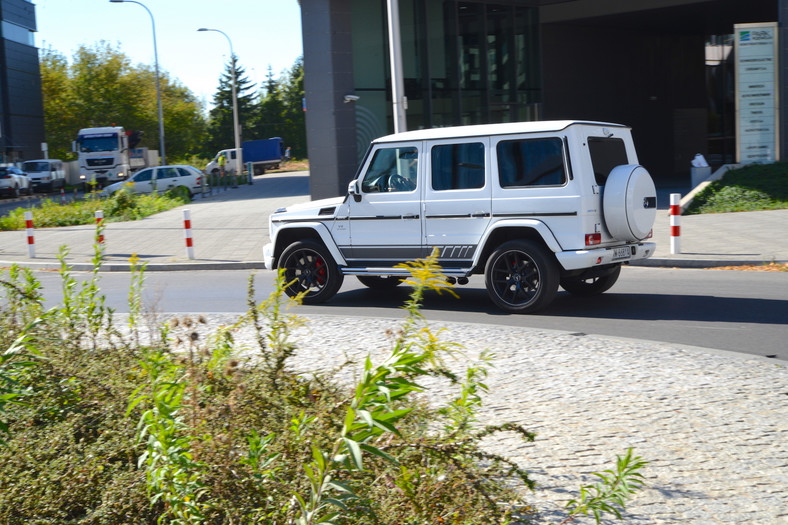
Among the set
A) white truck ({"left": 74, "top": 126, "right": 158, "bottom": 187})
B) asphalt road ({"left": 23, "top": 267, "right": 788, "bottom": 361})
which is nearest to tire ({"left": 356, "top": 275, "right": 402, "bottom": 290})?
asphalt road ({"left": 23, "top": 267, "right": 788, "bottom": 361})

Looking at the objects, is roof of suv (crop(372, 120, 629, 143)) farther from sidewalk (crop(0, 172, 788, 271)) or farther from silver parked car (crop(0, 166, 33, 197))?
silver parked car (crop(0, 166, 33, 197))

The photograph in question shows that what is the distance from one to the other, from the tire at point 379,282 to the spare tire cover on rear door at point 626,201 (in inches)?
134

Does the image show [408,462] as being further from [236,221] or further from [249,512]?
[236,221]

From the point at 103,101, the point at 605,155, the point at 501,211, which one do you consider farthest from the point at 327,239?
the point at 103,101

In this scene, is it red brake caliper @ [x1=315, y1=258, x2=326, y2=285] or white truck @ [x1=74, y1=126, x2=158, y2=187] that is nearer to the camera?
red brake caliper @ [x1=315, y1=258, x2=326, y2=285]

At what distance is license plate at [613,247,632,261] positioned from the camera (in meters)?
9.13

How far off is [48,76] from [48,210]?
4766 centimetres

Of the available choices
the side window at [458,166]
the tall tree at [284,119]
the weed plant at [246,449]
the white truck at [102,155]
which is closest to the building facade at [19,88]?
the white truck at [102,155]

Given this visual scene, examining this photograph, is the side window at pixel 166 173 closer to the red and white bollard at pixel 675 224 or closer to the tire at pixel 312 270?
the red and white bollard at pixel 675 224

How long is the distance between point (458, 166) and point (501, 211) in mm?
773

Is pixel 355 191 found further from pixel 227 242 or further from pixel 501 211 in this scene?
pixel 227 242

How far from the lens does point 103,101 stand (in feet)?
209

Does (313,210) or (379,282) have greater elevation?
(313,210)

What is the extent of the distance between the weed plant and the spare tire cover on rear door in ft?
17.3
